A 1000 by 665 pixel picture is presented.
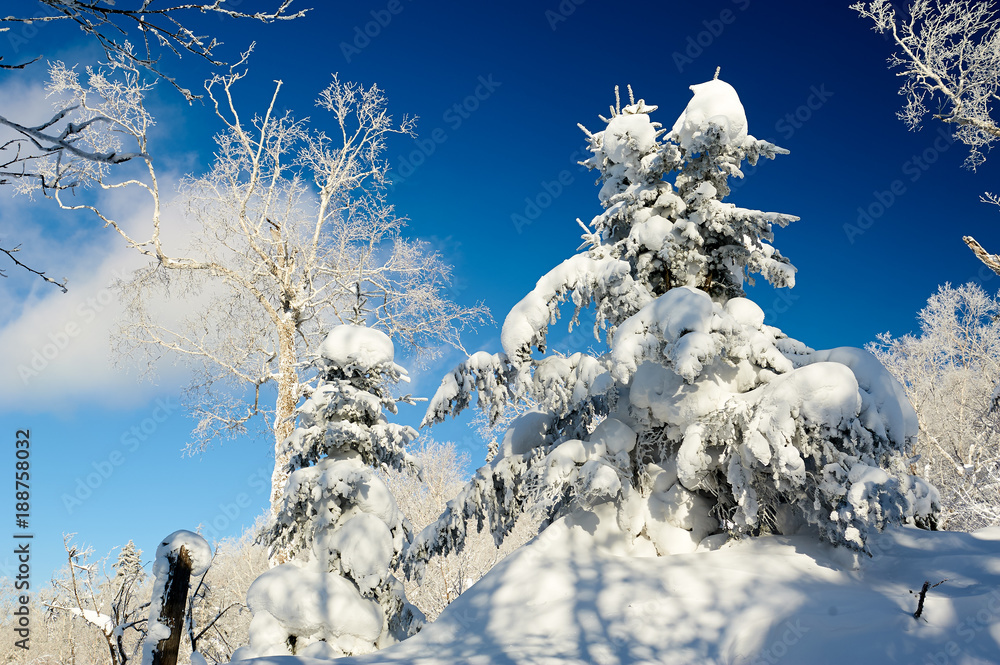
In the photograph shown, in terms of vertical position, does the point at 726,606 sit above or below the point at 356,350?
below

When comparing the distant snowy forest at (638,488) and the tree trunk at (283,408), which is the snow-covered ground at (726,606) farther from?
the tree trunk at (283,408)

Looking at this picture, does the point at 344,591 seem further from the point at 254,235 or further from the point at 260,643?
the point at 254,235

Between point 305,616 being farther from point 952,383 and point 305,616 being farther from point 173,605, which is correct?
point 952,383

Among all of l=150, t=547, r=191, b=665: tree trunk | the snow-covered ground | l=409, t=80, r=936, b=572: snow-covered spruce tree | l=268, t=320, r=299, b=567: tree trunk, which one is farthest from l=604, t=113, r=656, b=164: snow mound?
l=150, t=547, r=191, b=665: tree trunk

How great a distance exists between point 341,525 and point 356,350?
8.34 feet

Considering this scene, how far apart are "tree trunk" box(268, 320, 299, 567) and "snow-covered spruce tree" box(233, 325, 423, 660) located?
3.04 feet

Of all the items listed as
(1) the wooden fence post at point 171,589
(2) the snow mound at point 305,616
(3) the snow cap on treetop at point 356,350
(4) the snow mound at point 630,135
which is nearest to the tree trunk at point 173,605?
(1) the wooden fence post at point 171,589

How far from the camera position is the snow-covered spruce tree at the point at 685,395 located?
5355 mm

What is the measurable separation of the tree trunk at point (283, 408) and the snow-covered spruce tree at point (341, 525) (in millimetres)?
927

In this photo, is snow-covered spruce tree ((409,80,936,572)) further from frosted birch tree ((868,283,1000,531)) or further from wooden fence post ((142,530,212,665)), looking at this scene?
frosted birch tree ((868,283,1000,531))

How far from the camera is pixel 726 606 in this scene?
5.08 meters

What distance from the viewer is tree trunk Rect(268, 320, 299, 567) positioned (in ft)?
31.2

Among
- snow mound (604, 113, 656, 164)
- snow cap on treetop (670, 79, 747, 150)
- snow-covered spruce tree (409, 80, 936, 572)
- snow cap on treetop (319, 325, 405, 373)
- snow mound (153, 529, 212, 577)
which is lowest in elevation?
snow mound (153, 529, 212, 577)

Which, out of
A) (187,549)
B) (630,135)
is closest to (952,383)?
(630,135)
